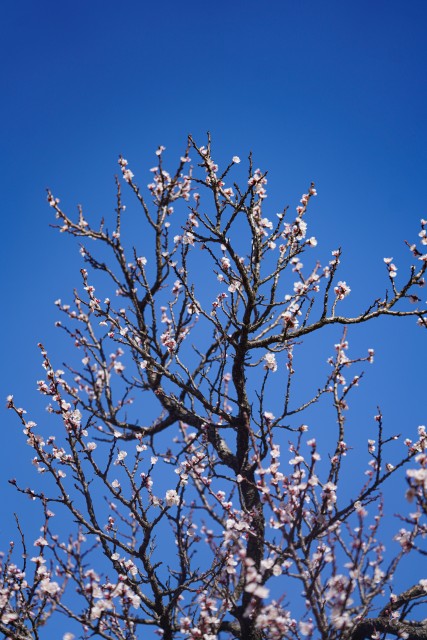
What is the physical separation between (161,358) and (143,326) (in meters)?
0.73

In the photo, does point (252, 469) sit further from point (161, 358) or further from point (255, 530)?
point (161, 358)

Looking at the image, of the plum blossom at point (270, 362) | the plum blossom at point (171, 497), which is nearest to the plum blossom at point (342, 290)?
the plum blossom at point (270, 362)

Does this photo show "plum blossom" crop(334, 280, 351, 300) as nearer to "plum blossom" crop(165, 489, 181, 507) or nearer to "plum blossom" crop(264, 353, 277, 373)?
"plum blossom" crop(264, 353, 277, 373)

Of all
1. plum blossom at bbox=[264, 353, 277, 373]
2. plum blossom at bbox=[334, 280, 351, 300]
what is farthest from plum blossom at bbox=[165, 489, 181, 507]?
plum blossom at bbox=[334, 280, 351, 300]

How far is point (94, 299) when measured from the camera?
5406mm

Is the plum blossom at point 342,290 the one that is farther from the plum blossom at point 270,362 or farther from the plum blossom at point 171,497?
the plum blossom at point 171,497

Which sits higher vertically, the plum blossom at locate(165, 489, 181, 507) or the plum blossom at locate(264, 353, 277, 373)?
the plum blossom at locate(264, 353, 277, 373)

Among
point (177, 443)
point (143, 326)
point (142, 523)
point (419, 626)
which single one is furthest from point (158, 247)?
point (419, 626)

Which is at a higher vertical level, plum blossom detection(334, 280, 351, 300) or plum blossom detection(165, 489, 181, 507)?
plum blossom detection(334, 280, 351, 300)

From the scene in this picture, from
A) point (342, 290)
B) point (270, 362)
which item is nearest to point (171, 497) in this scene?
point (270, 362)

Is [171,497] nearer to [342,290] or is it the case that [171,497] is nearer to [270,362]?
[270,362]

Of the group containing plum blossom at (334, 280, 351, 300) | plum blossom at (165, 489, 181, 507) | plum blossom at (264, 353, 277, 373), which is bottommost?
plum blossom at (165, 489, 181, 507)

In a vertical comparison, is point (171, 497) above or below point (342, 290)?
below

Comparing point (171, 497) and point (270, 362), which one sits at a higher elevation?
point (270, 362)
